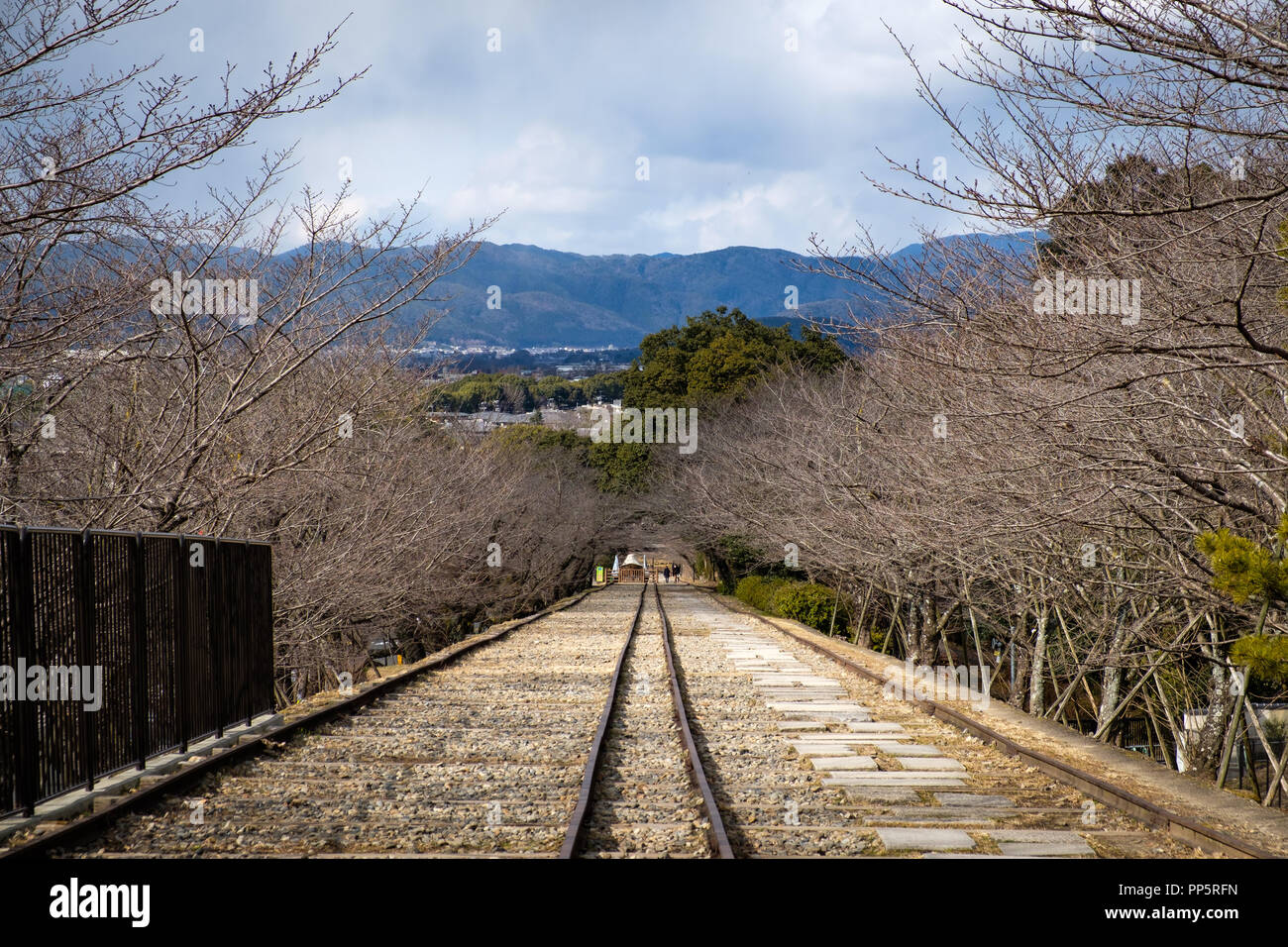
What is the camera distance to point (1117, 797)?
7344 mm

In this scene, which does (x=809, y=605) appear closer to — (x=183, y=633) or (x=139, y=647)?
(x=183, y=633)

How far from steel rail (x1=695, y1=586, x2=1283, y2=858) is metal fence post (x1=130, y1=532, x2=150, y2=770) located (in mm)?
6840

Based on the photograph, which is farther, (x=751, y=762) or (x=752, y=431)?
(x=752, y=431)

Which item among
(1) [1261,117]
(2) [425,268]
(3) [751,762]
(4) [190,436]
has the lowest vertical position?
(3) [751,762]

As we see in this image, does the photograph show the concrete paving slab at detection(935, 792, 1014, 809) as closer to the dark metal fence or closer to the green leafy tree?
the dark metal fence

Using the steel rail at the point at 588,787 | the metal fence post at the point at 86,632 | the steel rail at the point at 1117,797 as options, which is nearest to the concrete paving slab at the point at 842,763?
the steel rail at the point at 1117,797

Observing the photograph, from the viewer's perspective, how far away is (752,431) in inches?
1486

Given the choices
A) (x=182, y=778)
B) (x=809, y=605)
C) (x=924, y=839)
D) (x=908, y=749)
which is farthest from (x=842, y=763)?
(x=809, y=605)

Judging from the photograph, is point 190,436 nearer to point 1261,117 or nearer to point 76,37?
point 76,37

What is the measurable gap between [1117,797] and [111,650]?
697 centimetres

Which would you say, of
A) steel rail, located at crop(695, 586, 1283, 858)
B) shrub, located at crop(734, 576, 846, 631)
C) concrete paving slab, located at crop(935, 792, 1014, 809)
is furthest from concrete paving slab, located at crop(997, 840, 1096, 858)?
shrub, located at crop(734, 576, 846, 631)
